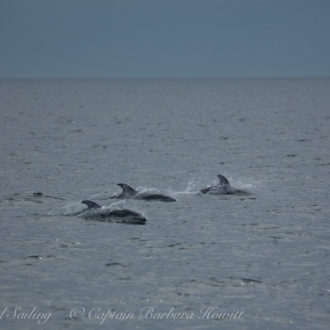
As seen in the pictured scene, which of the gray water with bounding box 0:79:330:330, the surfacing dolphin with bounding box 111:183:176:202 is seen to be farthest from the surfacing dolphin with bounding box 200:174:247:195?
the surfacing dolphin with bounding box 111:183:176:202

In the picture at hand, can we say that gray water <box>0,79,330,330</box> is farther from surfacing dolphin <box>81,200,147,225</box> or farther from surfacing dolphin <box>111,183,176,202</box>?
surfacing dolphin <box>111,183,176,202</box>

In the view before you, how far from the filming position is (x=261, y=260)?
828 inches

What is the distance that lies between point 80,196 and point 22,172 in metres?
9.26

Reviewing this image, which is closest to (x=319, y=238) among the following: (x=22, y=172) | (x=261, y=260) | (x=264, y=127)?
(x=261, y=260)

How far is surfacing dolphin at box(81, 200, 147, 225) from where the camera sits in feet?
85.9

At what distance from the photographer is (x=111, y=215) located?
88.0 ft

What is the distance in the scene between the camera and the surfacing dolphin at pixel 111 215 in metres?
26.2

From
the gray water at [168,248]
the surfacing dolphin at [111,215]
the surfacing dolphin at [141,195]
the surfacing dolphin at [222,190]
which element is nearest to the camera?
the gray water at [168,248]

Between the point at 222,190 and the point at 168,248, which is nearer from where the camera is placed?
the point at 168,248

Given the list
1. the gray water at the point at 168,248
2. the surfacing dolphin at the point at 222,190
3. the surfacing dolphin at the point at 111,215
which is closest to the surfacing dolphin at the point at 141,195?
the gray water at the point at 168,248

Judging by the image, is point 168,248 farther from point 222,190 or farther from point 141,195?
point 222,190

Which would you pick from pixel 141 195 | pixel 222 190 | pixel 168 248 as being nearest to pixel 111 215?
pixel 141 195

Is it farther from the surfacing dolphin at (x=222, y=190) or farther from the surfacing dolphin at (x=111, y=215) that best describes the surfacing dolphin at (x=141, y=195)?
the surfacing dolphin at (x=111, y=215)

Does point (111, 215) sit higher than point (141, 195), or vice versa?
point (111, 215)
